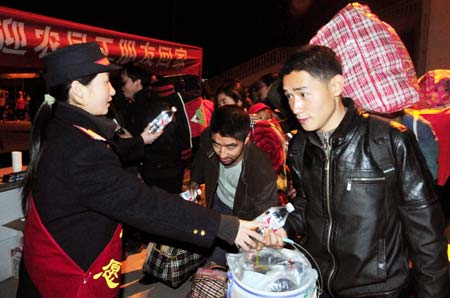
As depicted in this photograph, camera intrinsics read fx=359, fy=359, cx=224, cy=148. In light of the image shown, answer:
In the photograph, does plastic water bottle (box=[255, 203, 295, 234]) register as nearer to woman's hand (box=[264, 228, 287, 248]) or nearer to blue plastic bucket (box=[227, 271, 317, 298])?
woman's hand (box=[264, 228, 287, 248])

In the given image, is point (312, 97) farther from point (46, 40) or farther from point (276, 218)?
point (46, 40)

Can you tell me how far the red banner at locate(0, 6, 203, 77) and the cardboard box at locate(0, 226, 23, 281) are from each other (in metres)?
1.96

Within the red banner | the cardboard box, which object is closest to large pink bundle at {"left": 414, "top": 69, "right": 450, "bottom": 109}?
the red banner

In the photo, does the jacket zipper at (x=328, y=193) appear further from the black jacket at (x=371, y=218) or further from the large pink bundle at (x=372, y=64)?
the large pink bundle at (x=372, y=64)

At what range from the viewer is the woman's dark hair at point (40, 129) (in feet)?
6.40

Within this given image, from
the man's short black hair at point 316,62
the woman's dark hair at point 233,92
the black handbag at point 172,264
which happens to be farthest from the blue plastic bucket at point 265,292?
the woman's dark hair at point 233,92

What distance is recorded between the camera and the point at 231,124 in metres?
3.25

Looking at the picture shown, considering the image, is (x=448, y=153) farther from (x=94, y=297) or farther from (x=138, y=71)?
(x=138, y=71)

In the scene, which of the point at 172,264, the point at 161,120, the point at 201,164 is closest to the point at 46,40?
the point at 161,120

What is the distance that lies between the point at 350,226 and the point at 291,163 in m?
0.53

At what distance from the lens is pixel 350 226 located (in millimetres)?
1875

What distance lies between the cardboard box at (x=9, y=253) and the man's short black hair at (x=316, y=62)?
394 cm

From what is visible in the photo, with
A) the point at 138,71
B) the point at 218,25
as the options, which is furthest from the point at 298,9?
the point at 138,71

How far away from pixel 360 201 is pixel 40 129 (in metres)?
1.75
